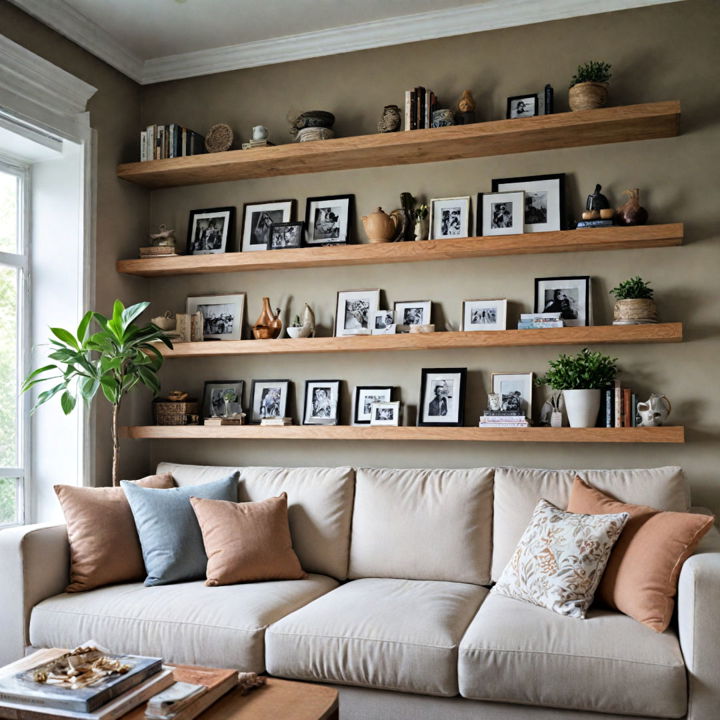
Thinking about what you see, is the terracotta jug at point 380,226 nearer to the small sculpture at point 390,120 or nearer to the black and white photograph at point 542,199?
the small sculpture at point 390,120

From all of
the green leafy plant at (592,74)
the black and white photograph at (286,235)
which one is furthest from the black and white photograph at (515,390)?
the green leafy plant at (592,74)

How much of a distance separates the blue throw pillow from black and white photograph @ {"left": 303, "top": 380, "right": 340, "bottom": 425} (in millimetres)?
763

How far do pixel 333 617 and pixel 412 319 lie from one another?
5.07 feet

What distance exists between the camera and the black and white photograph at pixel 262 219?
3.96 m

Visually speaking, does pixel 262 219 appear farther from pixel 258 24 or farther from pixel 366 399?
pixel 366 399

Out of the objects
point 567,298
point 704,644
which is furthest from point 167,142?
point 704,644

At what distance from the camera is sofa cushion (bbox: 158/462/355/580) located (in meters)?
3.27

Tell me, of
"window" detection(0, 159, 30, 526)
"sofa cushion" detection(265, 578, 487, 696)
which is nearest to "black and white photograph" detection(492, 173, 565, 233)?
"sofa cushion" detection(265, 578, 487, 696)

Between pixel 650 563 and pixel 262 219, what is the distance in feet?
8.06

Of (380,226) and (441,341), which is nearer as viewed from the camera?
(441,341)

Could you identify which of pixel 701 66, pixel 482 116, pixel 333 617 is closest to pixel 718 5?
pixel 701 66

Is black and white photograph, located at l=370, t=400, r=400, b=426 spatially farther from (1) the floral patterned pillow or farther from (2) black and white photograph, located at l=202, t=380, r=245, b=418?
(1) the floral patterned pillow

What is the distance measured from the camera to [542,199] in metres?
3.55

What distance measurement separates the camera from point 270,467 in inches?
147
